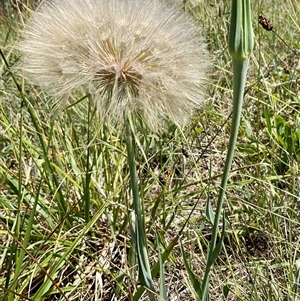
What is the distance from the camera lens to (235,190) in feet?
5.50

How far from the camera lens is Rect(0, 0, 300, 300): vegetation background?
1.31m

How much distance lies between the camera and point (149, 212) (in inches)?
64.9

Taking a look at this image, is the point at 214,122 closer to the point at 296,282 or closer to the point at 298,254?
the point at 298,254

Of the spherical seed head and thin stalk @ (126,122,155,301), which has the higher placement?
the spherical seed head

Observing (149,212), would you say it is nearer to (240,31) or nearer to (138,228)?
(138,228)

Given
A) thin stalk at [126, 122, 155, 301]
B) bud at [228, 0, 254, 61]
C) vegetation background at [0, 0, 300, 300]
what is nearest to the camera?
bud at [228, 0, 254, 61]

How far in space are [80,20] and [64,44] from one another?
0.06m

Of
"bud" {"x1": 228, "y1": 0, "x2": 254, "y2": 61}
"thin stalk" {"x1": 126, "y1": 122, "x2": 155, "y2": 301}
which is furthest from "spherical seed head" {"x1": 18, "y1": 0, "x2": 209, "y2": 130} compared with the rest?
"bud" {"x1": 228, "y1": 0, "x2": 254, "y2": 61}

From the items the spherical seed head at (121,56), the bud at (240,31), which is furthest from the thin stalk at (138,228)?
the bud at (240,31)

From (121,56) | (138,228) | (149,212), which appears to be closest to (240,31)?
(121,56)

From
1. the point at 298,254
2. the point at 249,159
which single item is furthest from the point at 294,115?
the point at 298,254

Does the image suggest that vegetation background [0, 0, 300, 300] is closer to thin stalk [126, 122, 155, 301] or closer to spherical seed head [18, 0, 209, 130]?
thin stalk [126, 122, 155, 301]

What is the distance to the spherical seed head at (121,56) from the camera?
979mm

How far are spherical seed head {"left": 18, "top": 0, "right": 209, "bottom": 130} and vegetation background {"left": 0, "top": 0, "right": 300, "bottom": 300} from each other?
233mm
